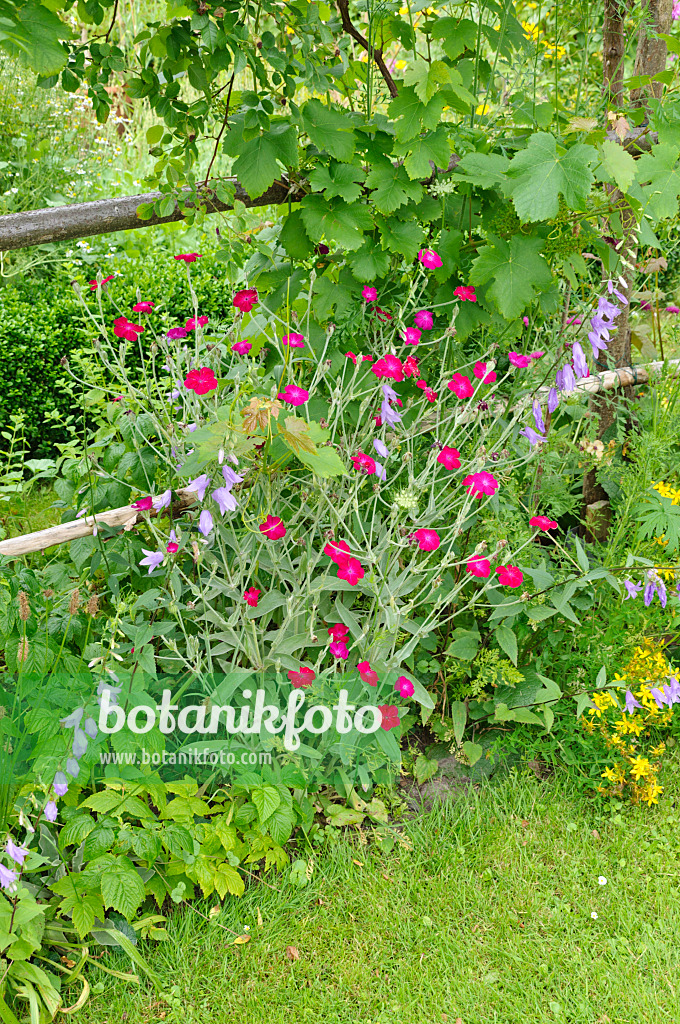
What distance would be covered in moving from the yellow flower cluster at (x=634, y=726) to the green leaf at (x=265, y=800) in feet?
3.15

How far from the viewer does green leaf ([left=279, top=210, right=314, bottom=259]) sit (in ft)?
6.87

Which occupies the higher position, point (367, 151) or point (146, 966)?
point (367, 151)

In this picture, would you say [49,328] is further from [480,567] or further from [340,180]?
[480,567]

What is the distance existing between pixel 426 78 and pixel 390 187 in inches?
10.0

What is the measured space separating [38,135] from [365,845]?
5776 mm

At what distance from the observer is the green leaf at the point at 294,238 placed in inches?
82.4

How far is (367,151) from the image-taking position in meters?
2.02

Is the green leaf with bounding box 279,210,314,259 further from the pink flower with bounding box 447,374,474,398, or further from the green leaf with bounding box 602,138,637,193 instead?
the green leaf with bounding box 602,138,637,193

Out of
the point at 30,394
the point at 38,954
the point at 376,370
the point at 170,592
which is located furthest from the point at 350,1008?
the point at 30,394

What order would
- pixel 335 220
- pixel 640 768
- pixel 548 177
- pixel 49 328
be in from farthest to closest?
pixel 49 328 < pixel 640 768 < pixel 335 220 < pixel 548 177

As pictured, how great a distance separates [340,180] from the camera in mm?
1965

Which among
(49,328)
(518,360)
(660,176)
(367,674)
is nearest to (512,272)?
(518,360)

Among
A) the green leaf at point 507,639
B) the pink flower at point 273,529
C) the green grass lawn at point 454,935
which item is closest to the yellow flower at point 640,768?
the green grass lawn at point 454,935

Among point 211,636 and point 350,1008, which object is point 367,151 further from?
point 350,1008
